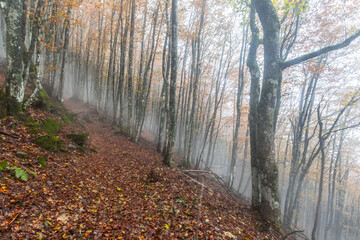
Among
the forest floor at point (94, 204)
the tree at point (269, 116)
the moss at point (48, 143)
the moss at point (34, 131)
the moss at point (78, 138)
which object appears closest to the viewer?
the forest floor at point (94, 204)

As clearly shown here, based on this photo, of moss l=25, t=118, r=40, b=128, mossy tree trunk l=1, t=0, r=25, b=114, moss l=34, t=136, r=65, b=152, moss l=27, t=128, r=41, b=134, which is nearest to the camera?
mossy tree trunk l=1, t=0, r=25, b=114

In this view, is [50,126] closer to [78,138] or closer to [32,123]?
[32,123]

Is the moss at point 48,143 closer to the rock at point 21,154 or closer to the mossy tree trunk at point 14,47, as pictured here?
the rock at point 21,154

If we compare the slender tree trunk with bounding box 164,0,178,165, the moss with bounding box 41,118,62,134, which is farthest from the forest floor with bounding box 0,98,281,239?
the slender tree trunk with bounding box 164,0,178,165

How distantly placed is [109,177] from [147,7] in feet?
45.3

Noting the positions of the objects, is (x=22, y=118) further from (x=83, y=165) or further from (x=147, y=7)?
(x=147, y=7)

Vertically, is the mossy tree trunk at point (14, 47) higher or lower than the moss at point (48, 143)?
higher

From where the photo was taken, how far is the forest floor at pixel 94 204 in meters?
3.18

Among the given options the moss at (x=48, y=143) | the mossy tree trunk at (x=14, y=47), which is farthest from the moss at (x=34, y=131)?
the mossy tree trunk at (x=14, y=47)

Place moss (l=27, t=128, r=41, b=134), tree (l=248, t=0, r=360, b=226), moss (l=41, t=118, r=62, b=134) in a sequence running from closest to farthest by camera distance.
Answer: tree (l=248, t=0, r=360, b=226) → moss (l=27, t=128, r=41, b=134) → moss (l=41, t=118, r=62, b=134)

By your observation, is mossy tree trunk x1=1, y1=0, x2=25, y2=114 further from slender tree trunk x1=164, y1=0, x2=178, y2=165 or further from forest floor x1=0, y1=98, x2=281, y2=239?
slender tree trunk x1=164, y1=0, x2=178, y2=165

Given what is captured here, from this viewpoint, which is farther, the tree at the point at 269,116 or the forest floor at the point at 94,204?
the tree at the point at 269,116

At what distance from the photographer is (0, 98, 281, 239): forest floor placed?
3178 mm

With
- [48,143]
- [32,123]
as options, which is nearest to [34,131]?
[32,123]
